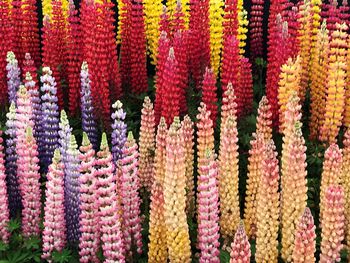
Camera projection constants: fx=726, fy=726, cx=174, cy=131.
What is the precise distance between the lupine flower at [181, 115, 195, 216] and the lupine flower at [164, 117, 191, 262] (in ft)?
1.87

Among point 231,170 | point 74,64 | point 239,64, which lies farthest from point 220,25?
point 231,170

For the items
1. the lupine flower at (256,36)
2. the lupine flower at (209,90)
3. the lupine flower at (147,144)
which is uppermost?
the lupine flower at (256,36)

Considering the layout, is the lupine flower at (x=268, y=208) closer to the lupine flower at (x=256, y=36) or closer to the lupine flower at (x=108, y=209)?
the lupine flower at (x=108, y=209)

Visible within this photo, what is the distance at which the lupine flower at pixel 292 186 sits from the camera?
4.93 m

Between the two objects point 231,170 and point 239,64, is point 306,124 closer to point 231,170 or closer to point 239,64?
point 239,64

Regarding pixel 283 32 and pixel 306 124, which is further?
pixel 306 124

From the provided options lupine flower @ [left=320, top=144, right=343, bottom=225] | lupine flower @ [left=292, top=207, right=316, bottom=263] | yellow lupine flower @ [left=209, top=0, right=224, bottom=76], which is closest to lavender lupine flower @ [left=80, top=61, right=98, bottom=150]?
yellow lupine flower @ [left=209, top=0, right=224, bottom=76]

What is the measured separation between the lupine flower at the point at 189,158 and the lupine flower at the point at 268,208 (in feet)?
2.62

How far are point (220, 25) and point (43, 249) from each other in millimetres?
3504

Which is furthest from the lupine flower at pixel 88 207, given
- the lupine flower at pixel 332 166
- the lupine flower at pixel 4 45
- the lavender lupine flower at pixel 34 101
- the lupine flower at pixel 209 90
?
the lupine flower at pixel 4 45

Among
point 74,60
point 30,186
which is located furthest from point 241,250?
point 74,60

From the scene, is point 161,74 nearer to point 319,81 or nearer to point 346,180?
point 319,81

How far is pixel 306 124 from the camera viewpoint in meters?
7.34

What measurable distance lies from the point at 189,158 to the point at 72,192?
0.95 meters
